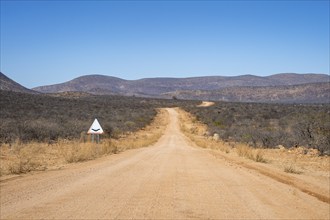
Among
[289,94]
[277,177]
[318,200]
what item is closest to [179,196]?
[318,200]

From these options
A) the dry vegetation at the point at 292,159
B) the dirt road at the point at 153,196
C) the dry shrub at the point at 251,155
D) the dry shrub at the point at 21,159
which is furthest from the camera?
the dry shrub at the point at 251,155

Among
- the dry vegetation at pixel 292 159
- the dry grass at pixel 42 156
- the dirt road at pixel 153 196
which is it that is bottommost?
the dry vegetation at pixel 292 159

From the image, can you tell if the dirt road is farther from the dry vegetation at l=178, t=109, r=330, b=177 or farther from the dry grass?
the dry vegetation at l=178, t=109, r=330, b=177

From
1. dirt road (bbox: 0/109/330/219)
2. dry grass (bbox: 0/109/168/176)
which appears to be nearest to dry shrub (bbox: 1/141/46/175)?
dry grass (bbox: 0/109/168/176)

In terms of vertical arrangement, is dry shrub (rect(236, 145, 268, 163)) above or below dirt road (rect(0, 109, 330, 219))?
below

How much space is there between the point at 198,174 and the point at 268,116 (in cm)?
4577

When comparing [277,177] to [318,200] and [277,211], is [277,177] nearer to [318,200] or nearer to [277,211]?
[318,200]

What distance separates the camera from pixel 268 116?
57.1 meters

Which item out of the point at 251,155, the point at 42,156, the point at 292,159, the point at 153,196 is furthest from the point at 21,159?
the point at 292,159

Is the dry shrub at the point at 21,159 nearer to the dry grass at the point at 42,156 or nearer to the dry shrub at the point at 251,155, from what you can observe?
the dry grass at the point at 42,156

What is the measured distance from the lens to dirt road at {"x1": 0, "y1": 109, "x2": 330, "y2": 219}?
8.02 meters

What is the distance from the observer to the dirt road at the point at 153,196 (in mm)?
8023

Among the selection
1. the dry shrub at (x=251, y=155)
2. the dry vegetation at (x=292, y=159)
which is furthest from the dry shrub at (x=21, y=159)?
the dry shrub at (x=251, y=155)

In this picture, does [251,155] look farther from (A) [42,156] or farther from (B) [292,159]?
(A) [42,156]
